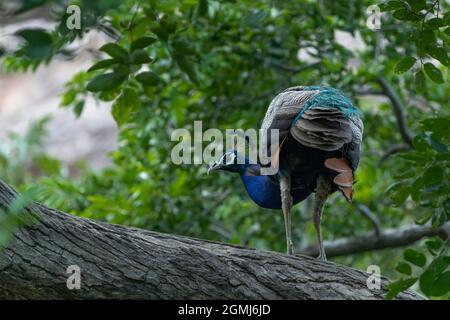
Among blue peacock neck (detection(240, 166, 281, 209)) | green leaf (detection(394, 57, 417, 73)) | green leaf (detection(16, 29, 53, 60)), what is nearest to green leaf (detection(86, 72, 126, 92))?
blue peacock neck (detection(240, 166, 281, 209))

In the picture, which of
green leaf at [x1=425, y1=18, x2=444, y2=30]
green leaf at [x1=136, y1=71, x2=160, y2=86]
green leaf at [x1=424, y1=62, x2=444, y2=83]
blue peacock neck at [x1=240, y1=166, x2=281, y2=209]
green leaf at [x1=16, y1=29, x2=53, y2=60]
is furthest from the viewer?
blue peacock neck at [x1=240, y1=166, x2=281, y2=209]

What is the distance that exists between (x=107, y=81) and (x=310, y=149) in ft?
3.45

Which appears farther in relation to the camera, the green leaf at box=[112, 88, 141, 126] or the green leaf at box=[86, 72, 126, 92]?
the green leaf at box=[112, 88, 141, 126]

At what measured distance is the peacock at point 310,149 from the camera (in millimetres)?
3574

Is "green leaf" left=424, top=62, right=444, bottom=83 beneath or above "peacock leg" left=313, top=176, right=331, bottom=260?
above

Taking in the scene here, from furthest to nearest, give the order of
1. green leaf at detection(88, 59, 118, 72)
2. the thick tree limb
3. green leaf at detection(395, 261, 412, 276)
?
the thick tree limb → green leaf at detection(88, 59, 118, 72) → green leaf at detection(395, 261, 412, 276)

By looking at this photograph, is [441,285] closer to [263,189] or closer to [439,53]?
[439,53]

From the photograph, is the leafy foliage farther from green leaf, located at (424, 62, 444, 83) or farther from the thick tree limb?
green leaf, located at (424, 62, 444, 83)

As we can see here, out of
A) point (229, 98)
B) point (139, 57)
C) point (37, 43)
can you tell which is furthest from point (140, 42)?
point (229, 98)

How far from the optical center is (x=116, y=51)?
3555 millimetres

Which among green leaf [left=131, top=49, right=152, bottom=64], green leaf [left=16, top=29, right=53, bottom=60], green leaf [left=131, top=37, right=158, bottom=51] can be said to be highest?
green leaf [left=16, top=29, right=53, bottom=60]

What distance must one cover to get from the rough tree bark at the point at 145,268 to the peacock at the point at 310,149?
0.54m

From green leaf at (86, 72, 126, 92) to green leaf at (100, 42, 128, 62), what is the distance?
7 centimetres

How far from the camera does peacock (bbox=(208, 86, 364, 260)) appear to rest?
141 inches
